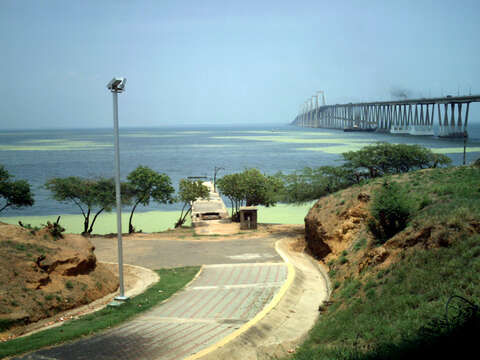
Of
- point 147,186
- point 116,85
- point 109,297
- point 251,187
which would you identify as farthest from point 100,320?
point 251,187

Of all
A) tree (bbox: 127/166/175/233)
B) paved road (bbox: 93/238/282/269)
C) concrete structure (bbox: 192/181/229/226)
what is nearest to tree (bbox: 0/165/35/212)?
tree (bbox: 127/166/175/233)

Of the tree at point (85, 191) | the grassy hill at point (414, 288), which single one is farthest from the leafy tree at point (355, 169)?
the tree at point (85, 191)

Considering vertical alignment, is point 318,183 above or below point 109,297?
above

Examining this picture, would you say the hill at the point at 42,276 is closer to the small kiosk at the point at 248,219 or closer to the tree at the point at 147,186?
the small kiosk at the point at 248,219

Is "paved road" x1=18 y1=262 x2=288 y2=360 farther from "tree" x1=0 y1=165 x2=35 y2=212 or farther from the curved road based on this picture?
"tree" x1=0 y1=165 x2=35 y2=212

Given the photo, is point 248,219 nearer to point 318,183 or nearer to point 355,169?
point 318,183

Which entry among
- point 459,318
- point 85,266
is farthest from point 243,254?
point 459,318

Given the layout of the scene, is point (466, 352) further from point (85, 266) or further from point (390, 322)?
point (85, 266)
